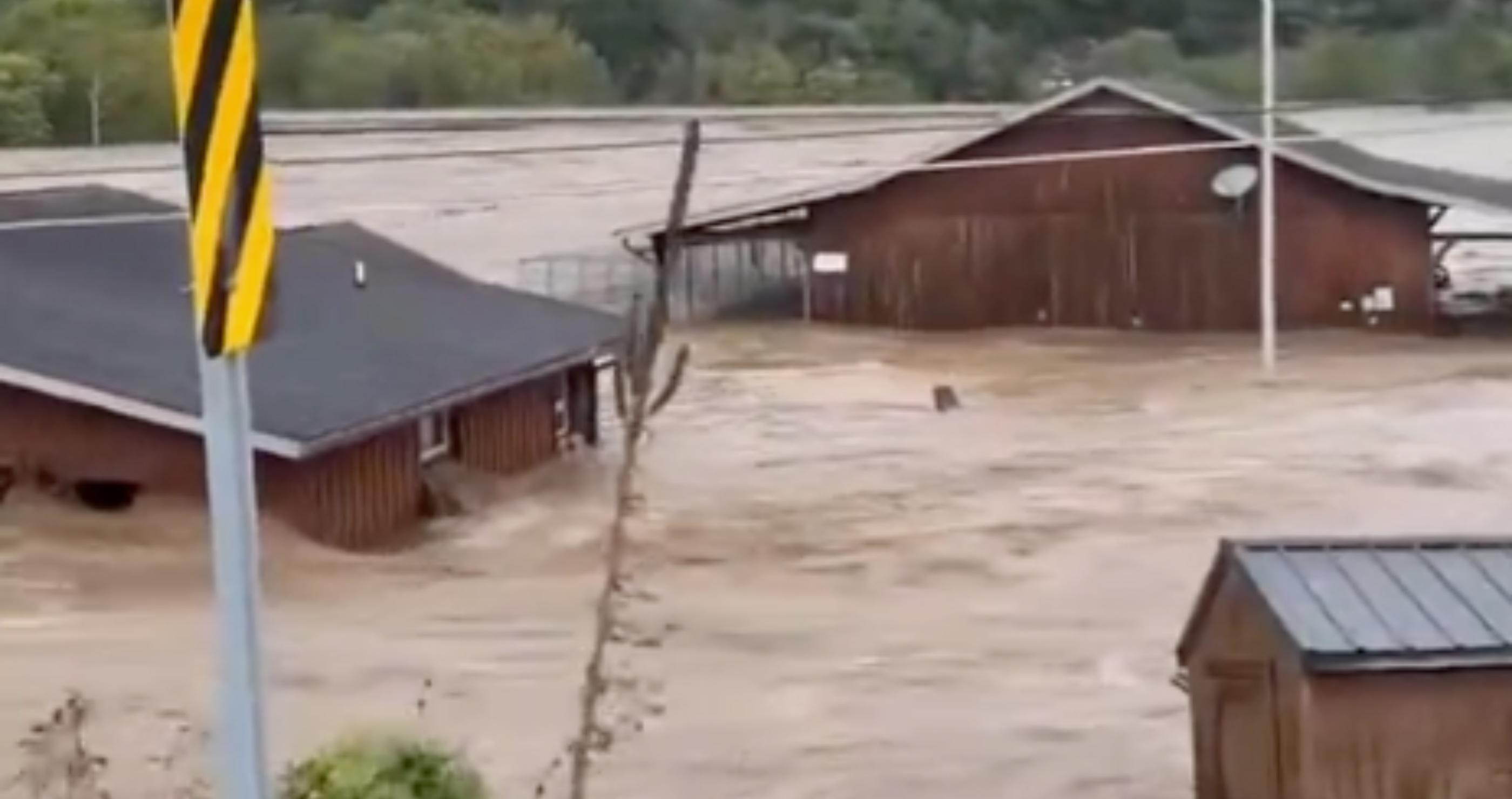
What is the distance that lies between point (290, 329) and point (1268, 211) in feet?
56.4

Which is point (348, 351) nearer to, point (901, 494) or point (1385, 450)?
point (901, 494)

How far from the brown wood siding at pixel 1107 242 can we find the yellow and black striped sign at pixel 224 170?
1492 inches

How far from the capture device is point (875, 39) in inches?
2633

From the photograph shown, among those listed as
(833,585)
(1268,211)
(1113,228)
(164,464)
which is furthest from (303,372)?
(1113,228)

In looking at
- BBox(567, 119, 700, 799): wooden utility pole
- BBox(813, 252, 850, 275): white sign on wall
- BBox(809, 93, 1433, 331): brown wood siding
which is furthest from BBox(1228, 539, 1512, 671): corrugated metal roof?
BBox(813, 252, 850, 275): white sign on wall

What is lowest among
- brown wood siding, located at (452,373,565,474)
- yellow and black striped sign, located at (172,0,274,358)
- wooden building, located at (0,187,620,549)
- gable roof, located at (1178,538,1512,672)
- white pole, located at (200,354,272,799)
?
brown wood siding, located at (452,373,565,474)

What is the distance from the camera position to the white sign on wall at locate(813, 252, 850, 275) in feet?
138

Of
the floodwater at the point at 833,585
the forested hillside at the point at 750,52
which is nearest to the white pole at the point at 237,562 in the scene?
the floodwater at the point at 833,585

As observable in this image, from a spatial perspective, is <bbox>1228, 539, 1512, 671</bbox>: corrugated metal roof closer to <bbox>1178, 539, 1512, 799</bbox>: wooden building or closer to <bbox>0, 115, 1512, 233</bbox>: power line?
<bbox>1178, 539, 1512, 799</bbox>: wooden building

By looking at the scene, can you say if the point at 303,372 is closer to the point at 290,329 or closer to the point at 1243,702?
the point at 290,329

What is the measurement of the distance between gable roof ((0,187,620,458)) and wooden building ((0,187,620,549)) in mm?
27

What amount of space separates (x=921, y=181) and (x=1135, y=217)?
127 inches

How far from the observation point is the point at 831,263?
42312mm

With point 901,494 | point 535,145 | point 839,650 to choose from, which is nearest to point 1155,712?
point 839,650
